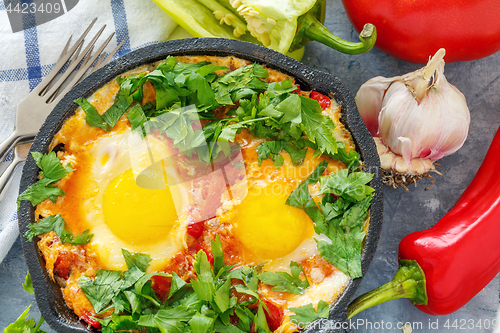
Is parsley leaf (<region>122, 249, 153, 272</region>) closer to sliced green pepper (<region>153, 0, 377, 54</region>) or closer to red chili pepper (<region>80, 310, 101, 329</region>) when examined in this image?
red chili pepper (<region>80, 310, 101, 329</region>)

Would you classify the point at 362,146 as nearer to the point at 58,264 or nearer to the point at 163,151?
the point at 163,151

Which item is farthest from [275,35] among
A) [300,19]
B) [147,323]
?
[147,323]

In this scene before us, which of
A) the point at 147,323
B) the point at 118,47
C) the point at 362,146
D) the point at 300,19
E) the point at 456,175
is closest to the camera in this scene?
the point at 147,323

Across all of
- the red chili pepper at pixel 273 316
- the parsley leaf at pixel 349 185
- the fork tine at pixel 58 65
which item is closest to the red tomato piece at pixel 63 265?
the red chili pepper at pixel 273 316

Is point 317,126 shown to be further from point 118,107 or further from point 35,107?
point 35,107

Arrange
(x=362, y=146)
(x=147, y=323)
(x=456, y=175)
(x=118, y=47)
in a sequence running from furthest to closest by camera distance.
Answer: (x=456, y=175) < (x=118, y=47) < (x=362, y=146) < (x=147, y=323)

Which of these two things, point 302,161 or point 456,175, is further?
point 456,175

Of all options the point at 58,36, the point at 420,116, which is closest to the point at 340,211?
the point at 420,116

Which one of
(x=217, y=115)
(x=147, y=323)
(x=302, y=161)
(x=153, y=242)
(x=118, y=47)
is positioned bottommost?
(x=147, y=323)

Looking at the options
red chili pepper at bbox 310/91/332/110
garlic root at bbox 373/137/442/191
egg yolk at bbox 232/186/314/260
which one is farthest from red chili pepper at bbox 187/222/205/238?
garlic root at bbox 373/137/442/191
